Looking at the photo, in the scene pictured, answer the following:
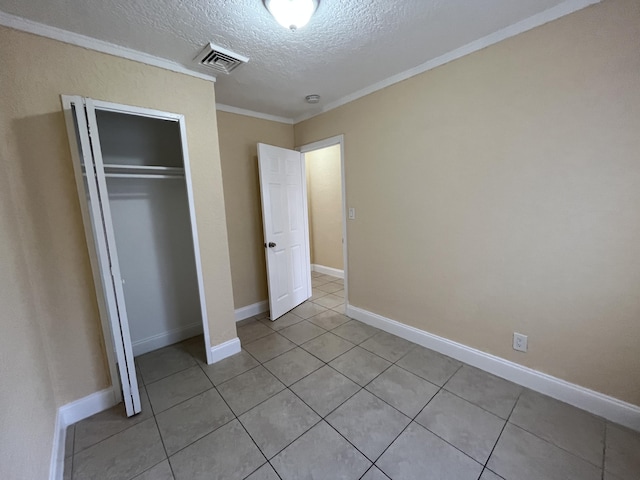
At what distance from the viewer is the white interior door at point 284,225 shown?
290cm

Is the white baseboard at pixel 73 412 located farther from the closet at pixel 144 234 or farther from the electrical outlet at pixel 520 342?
the electrical outlet at pixel 520 342

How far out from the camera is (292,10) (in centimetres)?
138

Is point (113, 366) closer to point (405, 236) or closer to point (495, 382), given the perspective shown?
point (405, 236)

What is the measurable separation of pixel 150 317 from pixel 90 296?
86cm

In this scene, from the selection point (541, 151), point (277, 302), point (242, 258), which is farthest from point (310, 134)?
point (541, 151)

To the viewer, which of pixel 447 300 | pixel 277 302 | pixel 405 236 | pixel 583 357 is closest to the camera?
pixel 583 357

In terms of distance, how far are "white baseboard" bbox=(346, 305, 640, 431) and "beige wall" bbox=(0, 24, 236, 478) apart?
2553 mm

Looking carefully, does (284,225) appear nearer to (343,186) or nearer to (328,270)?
(343,186)

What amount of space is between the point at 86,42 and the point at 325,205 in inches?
139

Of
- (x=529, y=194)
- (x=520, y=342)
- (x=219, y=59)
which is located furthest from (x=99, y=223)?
(x=520, y=342)

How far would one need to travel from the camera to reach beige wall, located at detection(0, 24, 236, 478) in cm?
129

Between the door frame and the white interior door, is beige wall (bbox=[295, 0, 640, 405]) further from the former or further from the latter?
the white interior door

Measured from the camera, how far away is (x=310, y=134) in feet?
10.6

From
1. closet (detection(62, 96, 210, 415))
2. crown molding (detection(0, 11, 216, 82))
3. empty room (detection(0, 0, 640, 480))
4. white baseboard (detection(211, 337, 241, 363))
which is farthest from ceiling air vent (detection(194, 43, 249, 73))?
white baseboard (detection(211, 337, 241, 363))
